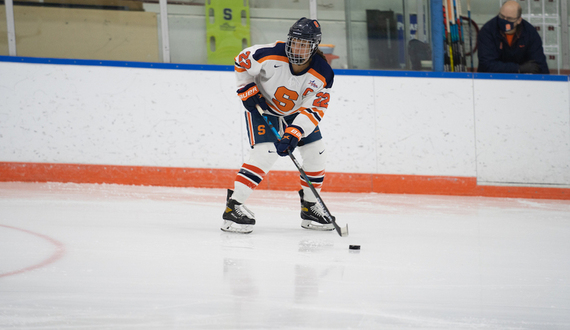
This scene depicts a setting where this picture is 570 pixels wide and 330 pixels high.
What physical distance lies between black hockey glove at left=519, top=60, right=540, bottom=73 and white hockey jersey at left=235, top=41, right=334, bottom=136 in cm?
272

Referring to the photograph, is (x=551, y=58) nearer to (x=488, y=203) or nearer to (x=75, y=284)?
(x=488, y=203)

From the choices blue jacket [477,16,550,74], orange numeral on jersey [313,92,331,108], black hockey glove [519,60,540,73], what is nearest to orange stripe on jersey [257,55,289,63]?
orange numeral on jersey [313,92,331,108]

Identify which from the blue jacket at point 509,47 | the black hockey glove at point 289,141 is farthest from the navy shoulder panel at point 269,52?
the blue jacket at point 509,47

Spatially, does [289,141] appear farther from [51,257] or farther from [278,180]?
[278,180]

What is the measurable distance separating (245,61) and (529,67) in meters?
3.10

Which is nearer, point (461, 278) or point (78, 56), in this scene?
point (461, 278)

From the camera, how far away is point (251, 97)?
2586mm

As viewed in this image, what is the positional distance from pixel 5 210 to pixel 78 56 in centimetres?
190

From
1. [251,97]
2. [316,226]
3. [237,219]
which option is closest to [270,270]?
[237,219]

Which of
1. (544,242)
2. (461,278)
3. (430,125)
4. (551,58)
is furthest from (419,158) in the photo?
(461,278)

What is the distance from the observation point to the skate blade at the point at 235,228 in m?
2.51

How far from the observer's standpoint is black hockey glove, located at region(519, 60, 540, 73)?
4578mm

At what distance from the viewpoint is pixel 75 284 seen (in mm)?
1582

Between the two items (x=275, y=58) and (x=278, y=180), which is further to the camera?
(x=278, y=180)
